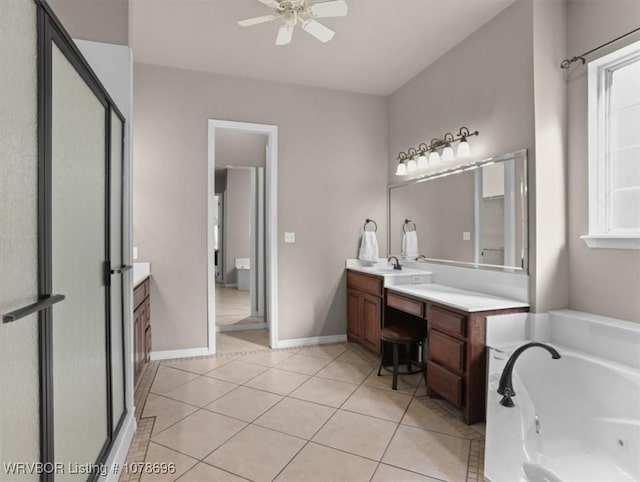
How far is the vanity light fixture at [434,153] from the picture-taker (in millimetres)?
3102

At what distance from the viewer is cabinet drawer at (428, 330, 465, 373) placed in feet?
7.89

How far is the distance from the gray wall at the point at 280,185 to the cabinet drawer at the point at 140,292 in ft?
0.85

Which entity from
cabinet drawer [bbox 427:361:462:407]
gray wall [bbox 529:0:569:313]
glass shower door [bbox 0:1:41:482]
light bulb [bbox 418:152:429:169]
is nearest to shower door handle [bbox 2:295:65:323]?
glass shower door [bbox 0:1:41:482]

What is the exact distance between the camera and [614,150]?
7.64ft

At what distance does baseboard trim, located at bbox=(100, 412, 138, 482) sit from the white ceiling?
2582 mm

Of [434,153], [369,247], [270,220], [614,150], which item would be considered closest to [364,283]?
[369,247]

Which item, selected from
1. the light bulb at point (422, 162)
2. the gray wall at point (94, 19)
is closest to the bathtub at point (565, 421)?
the light bulb at point (422, 162)

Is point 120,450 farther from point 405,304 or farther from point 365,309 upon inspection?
point 365,309

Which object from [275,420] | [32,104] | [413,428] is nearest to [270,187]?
[275,420]

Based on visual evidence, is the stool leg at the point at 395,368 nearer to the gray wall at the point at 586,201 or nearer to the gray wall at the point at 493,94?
the gray wall at the point at 493,94

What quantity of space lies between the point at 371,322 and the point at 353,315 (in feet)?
1.39

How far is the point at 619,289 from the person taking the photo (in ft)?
7.35

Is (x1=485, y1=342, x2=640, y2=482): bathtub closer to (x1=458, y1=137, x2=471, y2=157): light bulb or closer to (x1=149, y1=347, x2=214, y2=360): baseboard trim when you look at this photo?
(x1=458, y1=137, x2=471, y2=157): light bulb

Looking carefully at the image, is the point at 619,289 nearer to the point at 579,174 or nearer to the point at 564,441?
the point at 579,174
